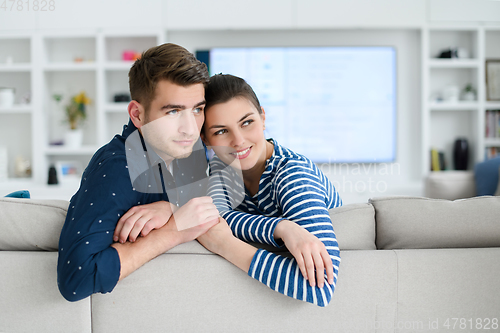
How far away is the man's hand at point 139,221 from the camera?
833mm

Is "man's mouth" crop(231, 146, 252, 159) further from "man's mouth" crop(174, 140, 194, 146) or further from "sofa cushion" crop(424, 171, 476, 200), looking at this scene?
"sofa cushion" crop(424, 171, 476, 200)

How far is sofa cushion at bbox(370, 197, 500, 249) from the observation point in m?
0.91

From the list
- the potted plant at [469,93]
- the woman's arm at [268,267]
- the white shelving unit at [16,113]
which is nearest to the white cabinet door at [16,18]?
the white shelving unit at [16,113]

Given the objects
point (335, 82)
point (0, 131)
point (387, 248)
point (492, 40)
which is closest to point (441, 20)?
point (492, 40)

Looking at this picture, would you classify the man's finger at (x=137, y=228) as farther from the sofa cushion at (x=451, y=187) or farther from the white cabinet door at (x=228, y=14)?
the white cabinet door at (x=228, y=14)

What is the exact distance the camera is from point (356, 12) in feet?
11.7

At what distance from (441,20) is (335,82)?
1166mm

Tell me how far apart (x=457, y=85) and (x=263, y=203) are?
3773mm

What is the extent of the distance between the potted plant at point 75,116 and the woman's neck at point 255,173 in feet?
10.3

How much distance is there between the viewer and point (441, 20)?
11.9 feet

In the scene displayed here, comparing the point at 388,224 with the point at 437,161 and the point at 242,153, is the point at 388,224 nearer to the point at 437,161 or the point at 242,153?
the point at 242,153

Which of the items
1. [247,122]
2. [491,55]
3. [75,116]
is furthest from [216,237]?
[491,55]

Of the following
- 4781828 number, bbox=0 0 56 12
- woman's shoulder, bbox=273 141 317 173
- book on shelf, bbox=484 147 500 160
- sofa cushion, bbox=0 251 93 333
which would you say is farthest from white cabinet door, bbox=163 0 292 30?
sofa cushion, bbox=0 251 93 333

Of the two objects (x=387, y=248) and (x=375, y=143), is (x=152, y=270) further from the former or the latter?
(x=375, y=143)
